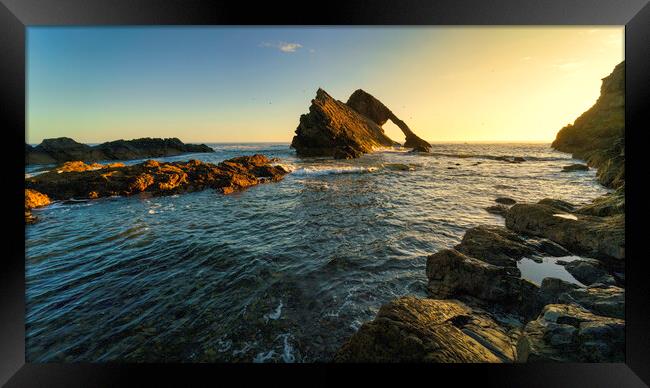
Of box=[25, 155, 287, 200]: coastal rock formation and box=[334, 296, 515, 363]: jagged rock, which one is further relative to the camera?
box=[25, 155, 287, 200]: coastal rock formation

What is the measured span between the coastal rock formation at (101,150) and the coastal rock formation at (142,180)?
75.0 feet

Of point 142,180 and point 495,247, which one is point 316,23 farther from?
point 142,180

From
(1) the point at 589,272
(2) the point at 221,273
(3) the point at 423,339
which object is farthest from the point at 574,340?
(2) the point at 221,273

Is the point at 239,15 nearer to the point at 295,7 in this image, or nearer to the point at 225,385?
the point at 295,7

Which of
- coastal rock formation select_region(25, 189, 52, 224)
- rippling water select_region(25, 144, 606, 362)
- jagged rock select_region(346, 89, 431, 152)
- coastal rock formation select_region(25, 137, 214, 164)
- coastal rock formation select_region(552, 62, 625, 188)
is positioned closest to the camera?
rippling water select_region(25, 144, 606, 362)

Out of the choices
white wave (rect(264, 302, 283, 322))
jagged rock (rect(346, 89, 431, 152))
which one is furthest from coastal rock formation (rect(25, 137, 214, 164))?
jagged rock (rect(346, 89, 431, 152))

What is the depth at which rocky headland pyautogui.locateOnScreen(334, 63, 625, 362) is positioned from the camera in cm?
327

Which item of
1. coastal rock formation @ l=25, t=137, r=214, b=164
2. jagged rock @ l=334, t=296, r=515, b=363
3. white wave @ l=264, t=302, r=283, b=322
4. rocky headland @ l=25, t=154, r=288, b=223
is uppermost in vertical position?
coastal rock formation @ l=25, t=137, r=214, b=164

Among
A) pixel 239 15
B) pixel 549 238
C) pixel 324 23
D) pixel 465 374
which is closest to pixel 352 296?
pixel 465 374

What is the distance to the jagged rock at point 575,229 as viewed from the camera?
6.32 m

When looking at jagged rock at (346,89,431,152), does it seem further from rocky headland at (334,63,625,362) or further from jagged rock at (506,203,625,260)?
rocky headland at (334,63,625,362)

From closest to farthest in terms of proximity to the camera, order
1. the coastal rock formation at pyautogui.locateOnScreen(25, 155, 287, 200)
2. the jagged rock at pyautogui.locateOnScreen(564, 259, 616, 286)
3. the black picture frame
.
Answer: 1. the black picture frame
2. the jagged rock at pyautogui.locateOnScreen(564, 259, 616, 286)
3. the coastal rock formation at pyautogui.locateOnScreen(25, 155, 287, 200)

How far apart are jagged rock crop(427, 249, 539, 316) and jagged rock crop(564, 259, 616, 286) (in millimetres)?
1510
